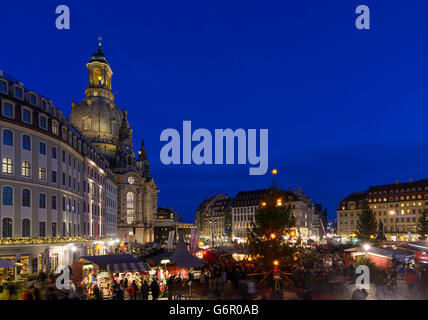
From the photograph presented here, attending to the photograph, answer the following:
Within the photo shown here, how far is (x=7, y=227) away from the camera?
36.4 meters

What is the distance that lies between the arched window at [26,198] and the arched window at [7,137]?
184 inches

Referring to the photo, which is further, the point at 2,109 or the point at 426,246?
the point at 426,246

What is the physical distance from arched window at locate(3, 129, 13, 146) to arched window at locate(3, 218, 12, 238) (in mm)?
6764

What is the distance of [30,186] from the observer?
129 feet

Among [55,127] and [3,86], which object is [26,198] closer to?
[55,127]

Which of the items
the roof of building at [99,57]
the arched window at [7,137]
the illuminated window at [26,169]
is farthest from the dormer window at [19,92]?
the roof of building at [99,57]

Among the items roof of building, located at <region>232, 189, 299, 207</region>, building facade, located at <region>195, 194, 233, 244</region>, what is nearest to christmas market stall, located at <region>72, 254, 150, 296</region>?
roof of building, located at <region>232, 189, 299, 207</region>

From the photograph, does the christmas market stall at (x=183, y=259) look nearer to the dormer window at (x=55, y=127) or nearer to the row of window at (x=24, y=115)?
the row of window at (x=24, y=115)

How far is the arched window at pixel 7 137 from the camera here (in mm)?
36781

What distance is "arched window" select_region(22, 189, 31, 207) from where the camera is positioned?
38594mm

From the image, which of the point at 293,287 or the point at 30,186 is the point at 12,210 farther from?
the point at 293,287

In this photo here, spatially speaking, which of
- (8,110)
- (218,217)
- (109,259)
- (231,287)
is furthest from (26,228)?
(218,217)
